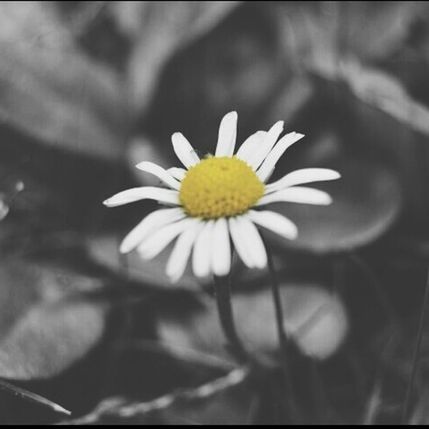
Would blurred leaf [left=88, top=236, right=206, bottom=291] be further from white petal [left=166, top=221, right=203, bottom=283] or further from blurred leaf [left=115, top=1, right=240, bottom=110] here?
white petal [left=166, top=221, right=203, bottom=283]

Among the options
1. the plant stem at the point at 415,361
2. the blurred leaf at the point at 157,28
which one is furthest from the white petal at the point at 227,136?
the blurred leaf at the point at 157,28

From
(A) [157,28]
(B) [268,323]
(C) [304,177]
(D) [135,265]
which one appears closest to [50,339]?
(D) [135,265]

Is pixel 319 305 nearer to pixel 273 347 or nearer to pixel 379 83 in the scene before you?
pixel 273 347

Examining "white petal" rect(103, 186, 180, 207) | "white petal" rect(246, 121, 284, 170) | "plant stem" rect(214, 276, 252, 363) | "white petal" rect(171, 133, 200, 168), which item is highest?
"white petal" rect(171, 133, 200, 168)

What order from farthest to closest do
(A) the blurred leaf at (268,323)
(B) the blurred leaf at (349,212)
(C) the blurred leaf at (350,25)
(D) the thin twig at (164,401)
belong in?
(C) the blurred leaf at (350,25)
(B) the blurred leaf at (349,212)
(A) the blurred leaf at (268,323)
(D) the thin twig at (164,401)

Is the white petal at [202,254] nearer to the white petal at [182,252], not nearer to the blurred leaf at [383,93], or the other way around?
the white petal at [182,252]

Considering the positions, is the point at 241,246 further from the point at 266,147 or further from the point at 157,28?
the point at 157,28

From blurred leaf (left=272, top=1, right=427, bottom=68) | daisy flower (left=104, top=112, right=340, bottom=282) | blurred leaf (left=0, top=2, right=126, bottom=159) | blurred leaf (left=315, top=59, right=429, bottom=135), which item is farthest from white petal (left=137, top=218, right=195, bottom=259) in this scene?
blurred leaf (left=272, top=1, right=427, bottom=68)
